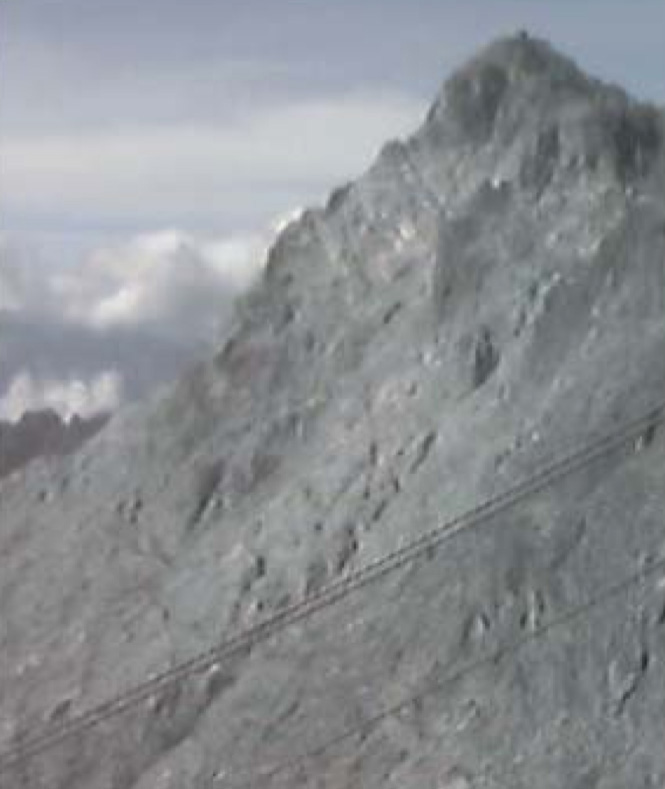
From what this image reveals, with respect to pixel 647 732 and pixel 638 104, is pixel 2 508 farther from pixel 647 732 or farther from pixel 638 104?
pixel 647 732

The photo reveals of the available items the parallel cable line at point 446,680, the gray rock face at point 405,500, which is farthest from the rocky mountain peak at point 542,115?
the parallel cable line at point 446,680

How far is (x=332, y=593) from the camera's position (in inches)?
752

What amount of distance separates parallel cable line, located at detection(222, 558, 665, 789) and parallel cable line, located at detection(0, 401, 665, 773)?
1.14 metres

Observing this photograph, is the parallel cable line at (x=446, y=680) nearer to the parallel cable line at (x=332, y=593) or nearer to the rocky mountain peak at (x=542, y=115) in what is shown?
the parallel cable line at (x=332, y=593)

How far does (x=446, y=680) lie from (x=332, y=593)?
4.94 feet

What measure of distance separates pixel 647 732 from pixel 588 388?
323 centimetres

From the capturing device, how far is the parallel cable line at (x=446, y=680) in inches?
697

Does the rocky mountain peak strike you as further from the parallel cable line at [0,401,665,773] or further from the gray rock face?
the parallel cable line at [0,401,665,773]

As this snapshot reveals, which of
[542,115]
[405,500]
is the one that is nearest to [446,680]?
[405,500]

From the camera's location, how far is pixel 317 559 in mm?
19469

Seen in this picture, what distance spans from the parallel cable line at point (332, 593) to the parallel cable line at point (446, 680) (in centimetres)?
114

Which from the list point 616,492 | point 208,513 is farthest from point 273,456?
point 616,492

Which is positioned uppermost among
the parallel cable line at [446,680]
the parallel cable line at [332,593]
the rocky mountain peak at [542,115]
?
the rocky mountain peak at [542,115]

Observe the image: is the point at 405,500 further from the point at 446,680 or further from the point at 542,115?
the point at 542,115
